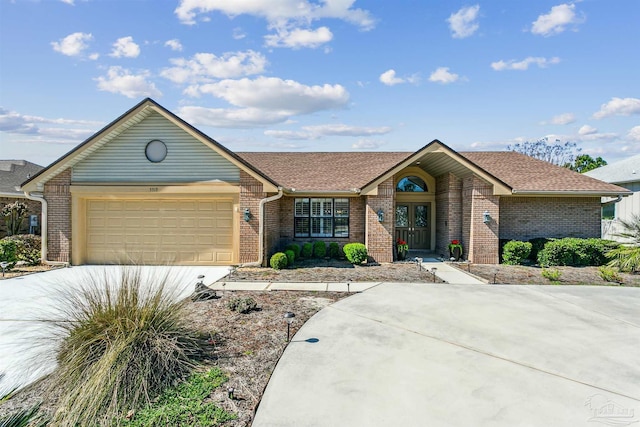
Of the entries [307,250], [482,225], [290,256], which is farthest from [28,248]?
[482,225]

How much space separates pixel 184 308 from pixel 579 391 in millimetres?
5225

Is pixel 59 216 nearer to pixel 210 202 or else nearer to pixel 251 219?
pixel 210 202

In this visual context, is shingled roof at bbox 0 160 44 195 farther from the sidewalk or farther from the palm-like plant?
the palm-like plant

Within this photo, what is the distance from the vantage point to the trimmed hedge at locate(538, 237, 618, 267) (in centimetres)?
1305

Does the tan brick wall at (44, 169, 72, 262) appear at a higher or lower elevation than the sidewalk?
higher

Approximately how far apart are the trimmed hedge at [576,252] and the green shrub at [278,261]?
9.43m

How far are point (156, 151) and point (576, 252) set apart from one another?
50.4 ft

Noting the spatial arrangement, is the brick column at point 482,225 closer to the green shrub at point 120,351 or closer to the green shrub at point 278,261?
the green shrub at point 278,261

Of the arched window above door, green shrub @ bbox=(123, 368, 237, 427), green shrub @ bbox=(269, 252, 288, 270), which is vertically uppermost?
the arched window above door

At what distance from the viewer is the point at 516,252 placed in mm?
13273

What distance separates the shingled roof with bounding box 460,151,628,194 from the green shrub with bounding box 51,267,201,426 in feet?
42.9

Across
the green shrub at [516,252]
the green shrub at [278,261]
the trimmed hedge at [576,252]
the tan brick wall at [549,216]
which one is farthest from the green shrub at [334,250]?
the trimmed hedge at [576,252]

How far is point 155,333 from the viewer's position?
463cm

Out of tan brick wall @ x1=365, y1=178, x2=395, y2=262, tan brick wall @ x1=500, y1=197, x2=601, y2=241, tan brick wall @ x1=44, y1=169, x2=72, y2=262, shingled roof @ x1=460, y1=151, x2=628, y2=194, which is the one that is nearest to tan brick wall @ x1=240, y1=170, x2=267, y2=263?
tan brick wall @ x1=365, y1=178, x2=395, y2=262
